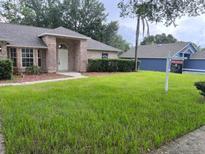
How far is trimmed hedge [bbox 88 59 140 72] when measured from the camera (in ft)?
60.9

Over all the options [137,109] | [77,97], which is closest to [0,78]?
[77,97]

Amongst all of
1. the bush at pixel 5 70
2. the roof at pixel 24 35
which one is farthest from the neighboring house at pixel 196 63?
the bush at pixel 5 70

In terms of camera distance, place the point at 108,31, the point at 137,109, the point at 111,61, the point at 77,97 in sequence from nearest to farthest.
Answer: the point at 137,109
the point at 77,97
the point at 111,61
the point at 108,31

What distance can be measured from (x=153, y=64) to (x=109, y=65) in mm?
14422

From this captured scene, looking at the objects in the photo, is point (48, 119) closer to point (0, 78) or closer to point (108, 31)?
point (0, 78)

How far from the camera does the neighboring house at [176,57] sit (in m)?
29.6

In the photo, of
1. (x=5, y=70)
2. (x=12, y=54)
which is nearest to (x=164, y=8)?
(x=5, y=70)

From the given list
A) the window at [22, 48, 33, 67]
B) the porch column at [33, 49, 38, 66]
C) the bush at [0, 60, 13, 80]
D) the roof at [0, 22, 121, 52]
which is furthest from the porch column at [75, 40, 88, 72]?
the bush at [0, 60, 13, 80]

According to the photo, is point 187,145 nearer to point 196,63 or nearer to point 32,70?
point 32,70

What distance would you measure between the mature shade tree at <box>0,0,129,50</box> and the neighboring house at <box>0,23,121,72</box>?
1863 cm

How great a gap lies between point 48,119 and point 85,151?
1.74 meters

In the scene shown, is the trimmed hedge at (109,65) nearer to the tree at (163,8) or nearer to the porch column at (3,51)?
the porch column at (3,51)

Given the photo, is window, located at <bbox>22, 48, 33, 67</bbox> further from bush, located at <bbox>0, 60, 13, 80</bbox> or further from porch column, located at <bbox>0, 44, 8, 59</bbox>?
bush, located at <bbox>0, 60, 13, 80</bbox>

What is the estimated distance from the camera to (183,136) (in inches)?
158
